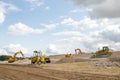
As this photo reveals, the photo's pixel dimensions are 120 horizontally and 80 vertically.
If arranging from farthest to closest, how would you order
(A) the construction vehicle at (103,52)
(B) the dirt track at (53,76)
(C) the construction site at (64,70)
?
(A) the construction vehicle at (103,52) → (C) the construction site at (64,70) → (B) the dirt track at (53,76)

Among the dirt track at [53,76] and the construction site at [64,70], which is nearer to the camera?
the dirt track at [53,76]

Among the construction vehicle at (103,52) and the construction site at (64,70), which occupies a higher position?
the construction vehicle at (103,52)

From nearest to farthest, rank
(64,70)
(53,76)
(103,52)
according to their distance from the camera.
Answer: (53,76) < (64,70) < (103,52)

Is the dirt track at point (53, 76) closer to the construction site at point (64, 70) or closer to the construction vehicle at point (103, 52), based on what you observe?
the construction site at point (64, 70)

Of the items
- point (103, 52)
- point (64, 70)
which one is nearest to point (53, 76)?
point (64, 70)

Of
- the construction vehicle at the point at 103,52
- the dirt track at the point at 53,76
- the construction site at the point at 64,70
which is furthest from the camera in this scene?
the construction vehicle at the point at 103,52

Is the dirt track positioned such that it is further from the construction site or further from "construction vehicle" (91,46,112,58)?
"construction vehicle" (91,46,112,58)

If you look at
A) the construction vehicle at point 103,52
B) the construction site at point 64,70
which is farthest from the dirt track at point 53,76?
the construction vehicle at point 103,52

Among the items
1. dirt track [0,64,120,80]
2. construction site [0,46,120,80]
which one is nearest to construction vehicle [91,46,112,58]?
construction site [0,46,120,80]

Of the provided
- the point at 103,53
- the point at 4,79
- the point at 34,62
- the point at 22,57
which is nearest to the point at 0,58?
the point at 22,57

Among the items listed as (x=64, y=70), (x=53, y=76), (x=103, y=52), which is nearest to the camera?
(x=53, y=76)

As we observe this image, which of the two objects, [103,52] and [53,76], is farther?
[103,52]

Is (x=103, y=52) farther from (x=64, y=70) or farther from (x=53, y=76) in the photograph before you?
(x=53, y=76)

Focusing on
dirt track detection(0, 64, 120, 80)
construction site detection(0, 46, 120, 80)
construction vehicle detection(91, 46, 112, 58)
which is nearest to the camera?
dirt track detection(0, 64, 120, 80)
